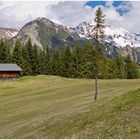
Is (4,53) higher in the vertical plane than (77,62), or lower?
higher

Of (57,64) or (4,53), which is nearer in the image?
(4,53)

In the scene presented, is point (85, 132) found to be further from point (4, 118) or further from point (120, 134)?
point (4, 118)

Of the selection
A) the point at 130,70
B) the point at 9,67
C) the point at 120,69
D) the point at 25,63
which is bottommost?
the point at 130,70

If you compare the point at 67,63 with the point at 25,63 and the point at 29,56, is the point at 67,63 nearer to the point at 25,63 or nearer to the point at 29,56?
the point at 29,56

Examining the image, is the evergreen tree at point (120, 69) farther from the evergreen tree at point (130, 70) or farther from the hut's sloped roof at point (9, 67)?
the hut's sloped roof at point (9, 67)

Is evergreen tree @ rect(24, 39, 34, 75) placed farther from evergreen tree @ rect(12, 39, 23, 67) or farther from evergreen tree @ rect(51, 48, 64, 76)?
evergreen tree @ rect(51, 48, 64, 76)

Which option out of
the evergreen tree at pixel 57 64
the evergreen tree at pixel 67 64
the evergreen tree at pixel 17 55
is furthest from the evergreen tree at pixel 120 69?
the evergreen tree at pixel 17 55

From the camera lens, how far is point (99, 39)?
49.0 meters

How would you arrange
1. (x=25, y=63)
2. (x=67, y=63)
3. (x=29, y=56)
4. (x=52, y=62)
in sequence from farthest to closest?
1. (x=52, y=62)
2. (x=67, y=63)
3. (x=29, y=56)
4. (x=25, y=63)

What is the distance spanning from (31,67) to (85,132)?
96.8m

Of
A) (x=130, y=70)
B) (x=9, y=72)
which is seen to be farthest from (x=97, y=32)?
(x=130, y=70)

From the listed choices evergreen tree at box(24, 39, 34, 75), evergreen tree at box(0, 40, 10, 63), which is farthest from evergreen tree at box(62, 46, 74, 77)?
evergreen tree at box(0, 40, 10, 63)

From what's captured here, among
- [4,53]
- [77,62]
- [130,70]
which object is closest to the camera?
[4,53]

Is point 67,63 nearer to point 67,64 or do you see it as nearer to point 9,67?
point 67,64
